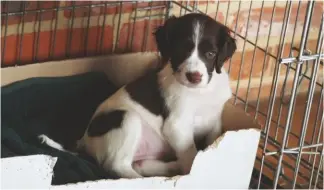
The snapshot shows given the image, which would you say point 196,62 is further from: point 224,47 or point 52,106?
point 52,106

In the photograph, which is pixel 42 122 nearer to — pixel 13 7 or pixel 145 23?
pixel 13 7

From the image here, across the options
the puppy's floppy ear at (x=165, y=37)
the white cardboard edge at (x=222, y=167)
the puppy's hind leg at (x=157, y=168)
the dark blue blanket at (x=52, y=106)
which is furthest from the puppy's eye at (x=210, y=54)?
the dark blue blanket at (x=52, y=106)

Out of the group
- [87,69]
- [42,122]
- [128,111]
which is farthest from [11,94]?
[128,111]

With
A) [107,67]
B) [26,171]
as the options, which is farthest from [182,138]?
[26,171]

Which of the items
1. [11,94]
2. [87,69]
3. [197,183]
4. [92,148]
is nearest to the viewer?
[197,183]

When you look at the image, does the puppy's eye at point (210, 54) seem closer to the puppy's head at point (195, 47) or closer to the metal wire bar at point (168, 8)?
the puppy's head at point (195, 47)

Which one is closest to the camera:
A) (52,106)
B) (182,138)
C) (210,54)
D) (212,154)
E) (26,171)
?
(26,171)
